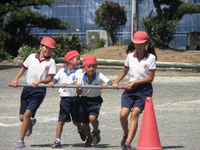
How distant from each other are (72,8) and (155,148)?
94.3ft

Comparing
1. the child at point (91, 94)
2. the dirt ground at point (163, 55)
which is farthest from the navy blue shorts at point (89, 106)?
the dirt ground at point (163, 55)

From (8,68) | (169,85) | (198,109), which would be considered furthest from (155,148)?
(8,68)

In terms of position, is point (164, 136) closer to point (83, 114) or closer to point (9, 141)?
point (83, 114)

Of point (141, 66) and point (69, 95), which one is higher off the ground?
point (141, 66)

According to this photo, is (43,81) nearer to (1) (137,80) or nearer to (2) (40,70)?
(2) (40,70)

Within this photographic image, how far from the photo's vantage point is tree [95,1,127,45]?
29.7 metres

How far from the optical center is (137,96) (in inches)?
354

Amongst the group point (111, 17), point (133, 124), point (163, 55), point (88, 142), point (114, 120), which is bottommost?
point (163, 55)

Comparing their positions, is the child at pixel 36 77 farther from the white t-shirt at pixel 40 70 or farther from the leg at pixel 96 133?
the leg at pixel 96 133

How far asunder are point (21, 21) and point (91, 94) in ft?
64.9

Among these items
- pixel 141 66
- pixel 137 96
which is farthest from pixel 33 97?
pixel 141 66

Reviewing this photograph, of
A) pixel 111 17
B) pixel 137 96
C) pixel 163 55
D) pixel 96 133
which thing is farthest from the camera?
pixel 111 17

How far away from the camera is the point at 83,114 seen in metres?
9.35

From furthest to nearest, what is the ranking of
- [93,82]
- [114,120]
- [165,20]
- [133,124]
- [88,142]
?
[165,20]
[114,120]
[88,142]
[93,82]
[133,124]
